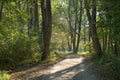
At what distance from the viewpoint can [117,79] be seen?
11.0m

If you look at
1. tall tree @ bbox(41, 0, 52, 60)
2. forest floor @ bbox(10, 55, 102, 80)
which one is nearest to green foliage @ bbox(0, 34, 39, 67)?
tall tree @ bbox(41, 0, 52, 60)

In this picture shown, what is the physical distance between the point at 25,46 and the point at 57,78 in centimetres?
988

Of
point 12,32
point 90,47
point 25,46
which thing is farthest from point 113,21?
point 90,47

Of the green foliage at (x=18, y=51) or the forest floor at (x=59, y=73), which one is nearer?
the forest floor at (x=59, y=73)

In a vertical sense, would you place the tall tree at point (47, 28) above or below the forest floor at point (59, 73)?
above

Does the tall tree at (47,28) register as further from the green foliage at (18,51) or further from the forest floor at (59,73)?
the forest floor at (59,73)

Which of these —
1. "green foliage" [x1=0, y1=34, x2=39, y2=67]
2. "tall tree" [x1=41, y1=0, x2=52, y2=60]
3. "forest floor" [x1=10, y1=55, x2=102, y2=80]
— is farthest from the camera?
"tall tree" [x1=41, y1=0, x2=52, y2=60]

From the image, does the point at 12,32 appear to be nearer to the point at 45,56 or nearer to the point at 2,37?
the point at 2,37

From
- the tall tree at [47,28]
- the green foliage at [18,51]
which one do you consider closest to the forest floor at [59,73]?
the green foliage at [18,51]

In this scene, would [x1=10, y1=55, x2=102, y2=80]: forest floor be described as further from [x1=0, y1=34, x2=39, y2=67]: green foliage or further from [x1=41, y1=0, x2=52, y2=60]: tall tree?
→ [x1=41, y1=0, x2=52, y2=60]: tall tree

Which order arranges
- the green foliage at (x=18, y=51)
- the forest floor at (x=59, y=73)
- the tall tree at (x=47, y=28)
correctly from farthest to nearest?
the tall tree at (x=47, y=28) < the green foliage at (x=18, y=51) < the forest floor at (x=59, y=73)

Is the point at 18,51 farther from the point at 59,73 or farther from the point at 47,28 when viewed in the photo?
the point at 59,73

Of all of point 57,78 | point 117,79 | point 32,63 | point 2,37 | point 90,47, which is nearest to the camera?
point 117,79

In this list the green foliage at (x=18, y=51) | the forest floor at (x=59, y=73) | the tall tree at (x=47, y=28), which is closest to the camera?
the forest floor at (x=59, y=73)
